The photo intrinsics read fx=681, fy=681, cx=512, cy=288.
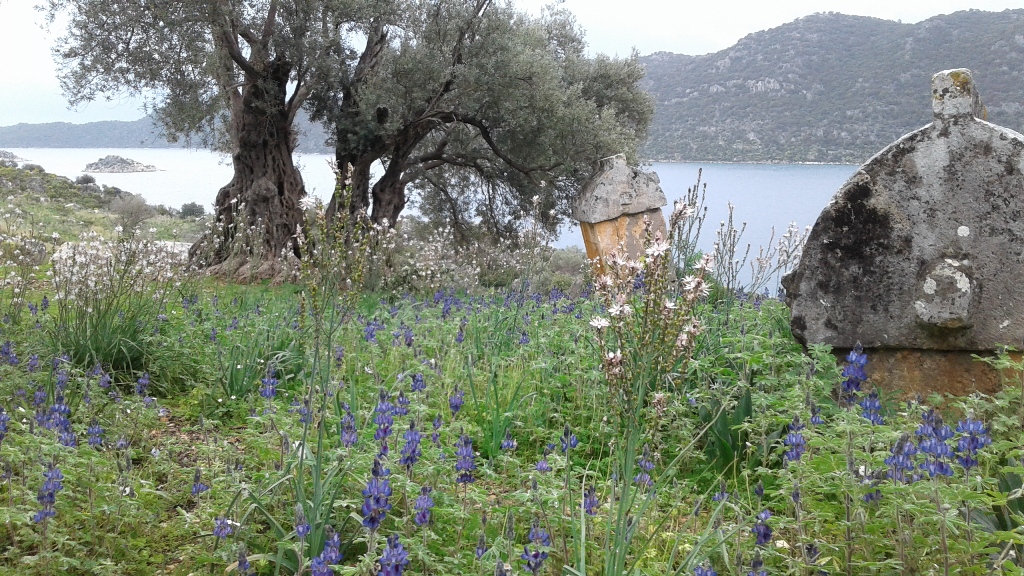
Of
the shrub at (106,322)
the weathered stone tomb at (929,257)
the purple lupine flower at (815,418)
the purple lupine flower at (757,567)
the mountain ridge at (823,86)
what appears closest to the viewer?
the purple lupine flower at (757,567)

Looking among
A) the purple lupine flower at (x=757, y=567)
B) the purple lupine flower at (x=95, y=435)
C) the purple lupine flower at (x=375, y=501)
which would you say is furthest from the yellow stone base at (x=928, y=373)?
the purple lupine flower at (x=95, y=435)

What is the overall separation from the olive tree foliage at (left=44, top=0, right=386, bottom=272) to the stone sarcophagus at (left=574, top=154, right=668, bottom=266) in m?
4.80

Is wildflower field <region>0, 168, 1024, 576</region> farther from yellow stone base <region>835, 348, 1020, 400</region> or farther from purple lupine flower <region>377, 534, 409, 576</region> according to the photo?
yellow stone base <region>835, 348, 1020, 400</region>

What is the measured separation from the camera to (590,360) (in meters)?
4.79

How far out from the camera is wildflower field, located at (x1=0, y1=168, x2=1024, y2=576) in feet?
7.37

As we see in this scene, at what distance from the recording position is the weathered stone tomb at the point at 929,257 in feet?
14.2

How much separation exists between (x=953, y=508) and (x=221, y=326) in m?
5.45

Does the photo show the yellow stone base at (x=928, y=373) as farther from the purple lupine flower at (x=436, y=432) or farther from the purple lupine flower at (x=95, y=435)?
the purple lupine flower at (x=95, y=435)

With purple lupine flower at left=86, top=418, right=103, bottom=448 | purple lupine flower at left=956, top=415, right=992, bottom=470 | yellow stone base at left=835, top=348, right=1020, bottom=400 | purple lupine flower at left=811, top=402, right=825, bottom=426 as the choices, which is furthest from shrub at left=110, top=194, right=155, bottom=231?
purple lupine flower at left=956, top=415, right=992, bottom=470

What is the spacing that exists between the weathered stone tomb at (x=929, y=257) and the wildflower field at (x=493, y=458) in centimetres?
34

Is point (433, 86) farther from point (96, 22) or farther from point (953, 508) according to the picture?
point (953, 508)

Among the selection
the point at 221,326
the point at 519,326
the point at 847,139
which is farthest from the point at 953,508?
the point at 847,139

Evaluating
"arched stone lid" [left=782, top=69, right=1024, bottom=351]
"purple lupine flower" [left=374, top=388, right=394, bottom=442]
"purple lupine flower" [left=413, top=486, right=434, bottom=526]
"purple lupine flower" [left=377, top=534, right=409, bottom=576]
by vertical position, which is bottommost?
"purple lupine flower" [left=413, top=486, right=434, bottom=526]

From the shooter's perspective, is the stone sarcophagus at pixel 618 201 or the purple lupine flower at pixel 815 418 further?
→ the stone sarcophagus at pixel 618 201
